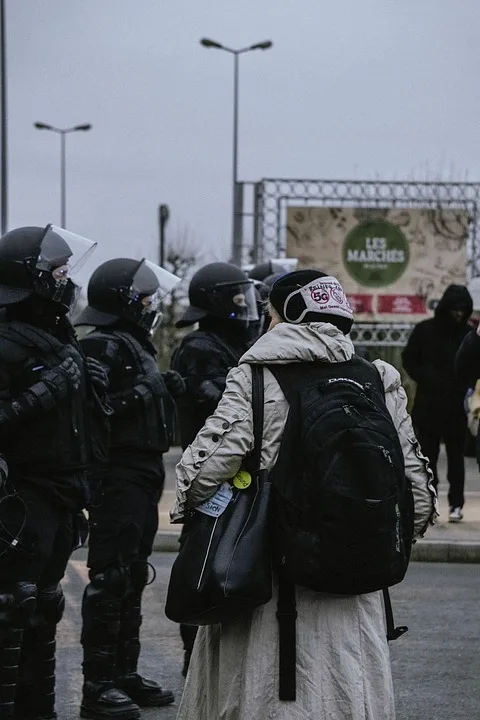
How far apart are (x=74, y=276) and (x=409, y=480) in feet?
6.88

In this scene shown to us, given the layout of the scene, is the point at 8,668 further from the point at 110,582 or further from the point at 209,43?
the point at 209,43

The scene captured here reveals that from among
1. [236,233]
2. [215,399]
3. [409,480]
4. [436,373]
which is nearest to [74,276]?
[215,399]

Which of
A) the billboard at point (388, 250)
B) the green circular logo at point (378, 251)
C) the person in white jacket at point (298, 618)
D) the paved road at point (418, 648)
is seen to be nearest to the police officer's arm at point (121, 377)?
the paved road at point (418, 648)

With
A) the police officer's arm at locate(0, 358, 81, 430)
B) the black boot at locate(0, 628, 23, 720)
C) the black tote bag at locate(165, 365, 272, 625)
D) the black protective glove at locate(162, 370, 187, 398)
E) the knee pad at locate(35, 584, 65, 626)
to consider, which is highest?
the police officer's arm at locate(0, 358, 81, 430)

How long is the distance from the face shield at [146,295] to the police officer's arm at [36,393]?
3.76 ft

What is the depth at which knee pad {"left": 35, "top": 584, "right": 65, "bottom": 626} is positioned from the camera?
5.39m

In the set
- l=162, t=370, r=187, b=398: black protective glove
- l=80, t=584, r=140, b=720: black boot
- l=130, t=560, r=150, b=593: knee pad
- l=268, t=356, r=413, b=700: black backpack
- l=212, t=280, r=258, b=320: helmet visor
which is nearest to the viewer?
l=268, t=356, r=413, b=700: black backpack

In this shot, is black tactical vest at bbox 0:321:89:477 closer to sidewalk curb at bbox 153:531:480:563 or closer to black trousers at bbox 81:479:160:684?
black trousers at bbox 81:479:160:684

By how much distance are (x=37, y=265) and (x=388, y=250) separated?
50.1ft

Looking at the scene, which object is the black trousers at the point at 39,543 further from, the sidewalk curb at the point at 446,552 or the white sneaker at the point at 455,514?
the white sneaker at the point at 455,514

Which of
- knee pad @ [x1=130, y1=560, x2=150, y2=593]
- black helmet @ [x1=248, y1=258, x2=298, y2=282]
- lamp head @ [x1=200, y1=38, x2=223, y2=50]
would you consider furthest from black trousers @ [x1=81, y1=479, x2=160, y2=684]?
lamp head @ [x1=200, y1=38, x2=223, y2=50]

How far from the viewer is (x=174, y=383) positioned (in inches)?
255

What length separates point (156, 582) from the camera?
9.20 m

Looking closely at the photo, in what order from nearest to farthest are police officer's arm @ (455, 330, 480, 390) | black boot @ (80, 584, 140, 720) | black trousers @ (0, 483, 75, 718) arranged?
black trousers @ (0, 483, 75, 718) < black boot @ (80, 584, 140, 720) < police officer's arm @ (455, 330, 480, 390)
